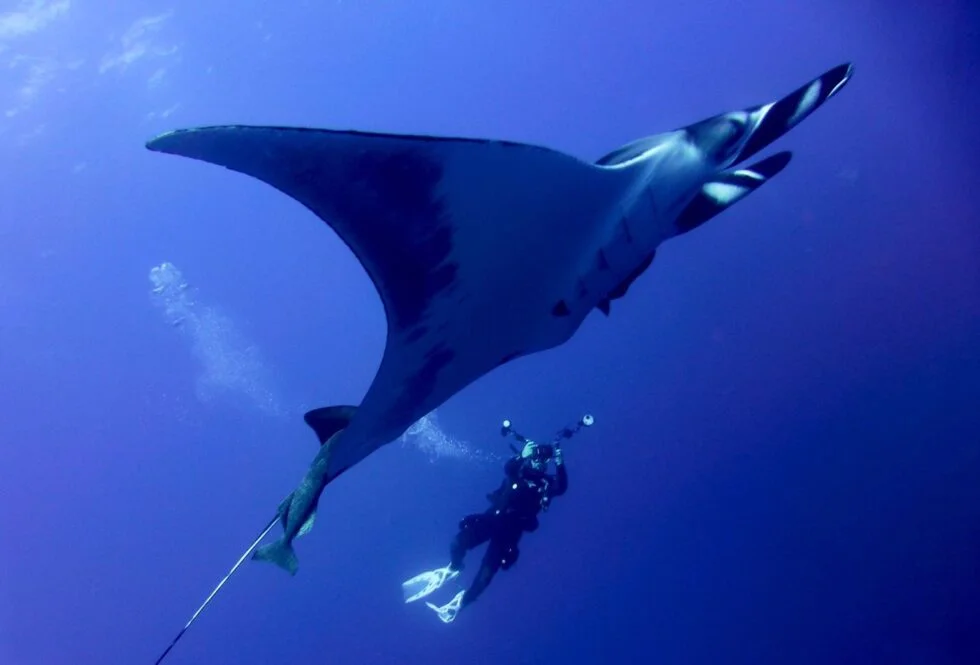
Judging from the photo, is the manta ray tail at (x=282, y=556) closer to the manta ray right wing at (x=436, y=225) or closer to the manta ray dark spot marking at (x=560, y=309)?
the manta ray right wing at (x=436, y=225)

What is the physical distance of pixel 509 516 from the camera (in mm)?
10359

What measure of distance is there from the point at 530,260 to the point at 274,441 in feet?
113

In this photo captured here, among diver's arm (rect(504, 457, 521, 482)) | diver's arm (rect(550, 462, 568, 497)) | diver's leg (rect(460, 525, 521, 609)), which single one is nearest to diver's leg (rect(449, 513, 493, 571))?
diver's leg (rect(460, 525, 521, 609))

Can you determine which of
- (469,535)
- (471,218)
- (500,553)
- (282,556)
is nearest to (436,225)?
(471,218)

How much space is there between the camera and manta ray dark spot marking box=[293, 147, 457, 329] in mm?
2055

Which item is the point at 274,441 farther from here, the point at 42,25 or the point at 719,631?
the point at 719,631

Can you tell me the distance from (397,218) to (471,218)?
0.31m

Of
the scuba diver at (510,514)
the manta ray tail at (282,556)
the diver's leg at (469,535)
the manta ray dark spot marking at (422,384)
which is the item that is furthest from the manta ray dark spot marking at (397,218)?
the diver's leg at (469,535)

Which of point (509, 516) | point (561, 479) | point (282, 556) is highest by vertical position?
point (282, 556)

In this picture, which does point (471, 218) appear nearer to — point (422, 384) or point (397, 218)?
point (397, 218)

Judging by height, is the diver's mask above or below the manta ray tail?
below

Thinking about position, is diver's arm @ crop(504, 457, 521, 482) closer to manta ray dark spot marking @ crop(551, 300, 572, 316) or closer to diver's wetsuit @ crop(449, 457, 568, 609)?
diver's wetsuit @ crop(449, 457, 568, 609)

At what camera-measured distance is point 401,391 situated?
3072mm

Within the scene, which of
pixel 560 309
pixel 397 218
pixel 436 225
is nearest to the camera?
pixel 397 218
